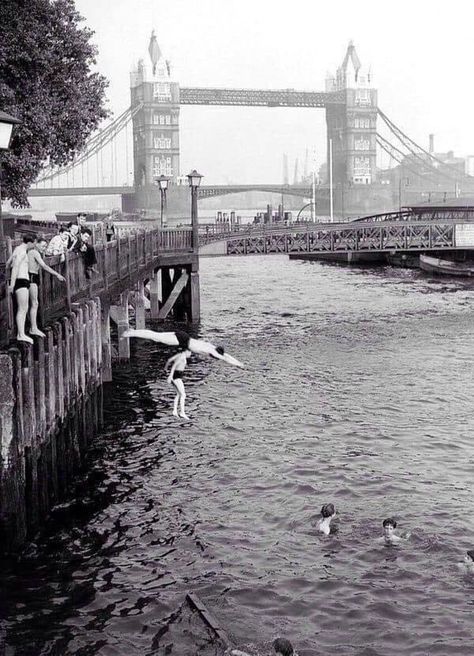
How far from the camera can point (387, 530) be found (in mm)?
18000

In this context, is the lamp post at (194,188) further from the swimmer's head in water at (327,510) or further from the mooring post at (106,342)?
the swimmer's head in water at (327,510)

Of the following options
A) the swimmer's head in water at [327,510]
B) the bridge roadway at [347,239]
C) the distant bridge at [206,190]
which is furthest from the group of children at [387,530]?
the distant bridge at [206,190]

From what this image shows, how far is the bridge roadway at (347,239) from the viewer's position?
62.8 metres

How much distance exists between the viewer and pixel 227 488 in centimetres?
2153

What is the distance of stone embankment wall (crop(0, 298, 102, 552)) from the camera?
16438mm

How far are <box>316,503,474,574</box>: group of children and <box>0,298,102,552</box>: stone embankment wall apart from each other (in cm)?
511

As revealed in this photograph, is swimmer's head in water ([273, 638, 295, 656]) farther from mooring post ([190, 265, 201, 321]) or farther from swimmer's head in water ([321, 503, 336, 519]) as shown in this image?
mooring post ([190, 265, 201, 321])

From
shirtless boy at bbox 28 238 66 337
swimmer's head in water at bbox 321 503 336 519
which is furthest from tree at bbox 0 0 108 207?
swimmer's head in water at bbox 321 503 336 519

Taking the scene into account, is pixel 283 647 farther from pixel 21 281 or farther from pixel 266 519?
pixel 21 281

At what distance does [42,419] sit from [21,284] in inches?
96.4

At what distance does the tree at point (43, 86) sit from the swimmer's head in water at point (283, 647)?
27019 mm

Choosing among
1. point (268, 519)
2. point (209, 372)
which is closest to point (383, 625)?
point (268, 519)

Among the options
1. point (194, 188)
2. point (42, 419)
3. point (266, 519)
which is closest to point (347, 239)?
point (194, 188)

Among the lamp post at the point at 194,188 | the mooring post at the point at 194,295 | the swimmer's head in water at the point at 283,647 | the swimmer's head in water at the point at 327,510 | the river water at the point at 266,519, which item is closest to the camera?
the swimmer's head in water at the point at 283,647
